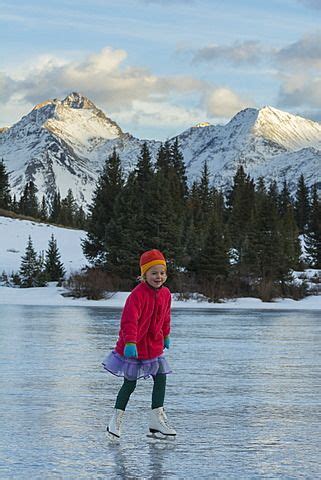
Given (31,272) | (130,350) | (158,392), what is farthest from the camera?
(31,272)

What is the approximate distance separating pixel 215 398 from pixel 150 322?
2.85m

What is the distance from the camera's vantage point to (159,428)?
24.6ft

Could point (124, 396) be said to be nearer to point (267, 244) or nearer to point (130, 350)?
point (130, 350)

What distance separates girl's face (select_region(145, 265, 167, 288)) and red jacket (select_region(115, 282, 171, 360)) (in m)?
0.07

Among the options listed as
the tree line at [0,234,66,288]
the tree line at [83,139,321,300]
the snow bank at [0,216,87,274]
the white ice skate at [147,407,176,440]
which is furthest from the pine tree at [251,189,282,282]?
the white ice skate at [147,407,176,440]

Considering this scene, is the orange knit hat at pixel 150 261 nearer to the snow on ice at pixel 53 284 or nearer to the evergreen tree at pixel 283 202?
the snow on ice at pixel 53 284

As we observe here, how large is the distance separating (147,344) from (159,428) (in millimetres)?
775

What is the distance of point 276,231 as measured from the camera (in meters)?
52.2

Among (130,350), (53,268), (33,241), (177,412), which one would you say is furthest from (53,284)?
(130,350)

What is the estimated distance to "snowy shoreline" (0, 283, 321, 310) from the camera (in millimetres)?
37219

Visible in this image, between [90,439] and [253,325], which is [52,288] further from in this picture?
[90,439]

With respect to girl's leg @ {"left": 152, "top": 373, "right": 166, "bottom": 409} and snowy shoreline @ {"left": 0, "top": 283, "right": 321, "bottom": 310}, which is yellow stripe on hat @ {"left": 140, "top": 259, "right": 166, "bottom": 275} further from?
snowy shoreline @ {"left": 0, "top": 283, "right": 321, "bottom": 310}

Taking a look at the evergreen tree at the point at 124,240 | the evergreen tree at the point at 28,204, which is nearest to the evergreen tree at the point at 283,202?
the evergreen tree at the point at 28,204

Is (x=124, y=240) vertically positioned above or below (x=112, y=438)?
above
